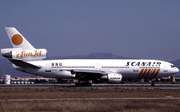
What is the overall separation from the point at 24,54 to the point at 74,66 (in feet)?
29.0

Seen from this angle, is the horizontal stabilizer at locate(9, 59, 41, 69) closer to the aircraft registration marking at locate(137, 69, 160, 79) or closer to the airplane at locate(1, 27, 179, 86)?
the airplane at locate(1, 27, 179, 86)

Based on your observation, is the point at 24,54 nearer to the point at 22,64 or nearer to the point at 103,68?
the point at 22,64

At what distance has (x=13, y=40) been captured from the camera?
4984 centimetres

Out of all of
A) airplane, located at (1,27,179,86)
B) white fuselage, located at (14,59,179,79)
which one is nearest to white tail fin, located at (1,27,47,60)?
airplane, located at (1,27,179,86)

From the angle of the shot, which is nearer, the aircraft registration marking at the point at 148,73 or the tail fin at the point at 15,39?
the tail fin at the point at 15,39

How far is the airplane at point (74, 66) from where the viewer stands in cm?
4884

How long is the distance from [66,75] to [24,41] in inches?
370

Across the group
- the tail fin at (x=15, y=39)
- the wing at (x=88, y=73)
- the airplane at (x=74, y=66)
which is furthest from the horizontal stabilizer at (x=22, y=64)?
the wing at (x=88, y=73)

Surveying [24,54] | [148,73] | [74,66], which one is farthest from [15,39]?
[148,73]

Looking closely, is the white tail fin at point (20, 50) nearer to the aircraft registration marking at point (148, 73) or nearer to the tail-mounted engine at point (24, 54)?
the tail-mounted engine at point (24, 54)

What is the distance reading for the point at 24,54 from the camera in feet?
162

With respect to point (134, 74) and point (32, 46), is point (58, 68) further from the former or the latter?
point (134, 74)

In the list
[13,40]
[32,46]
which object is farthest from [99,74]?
[13,40]

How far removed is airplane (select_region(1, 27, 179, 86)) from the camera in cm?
4884
